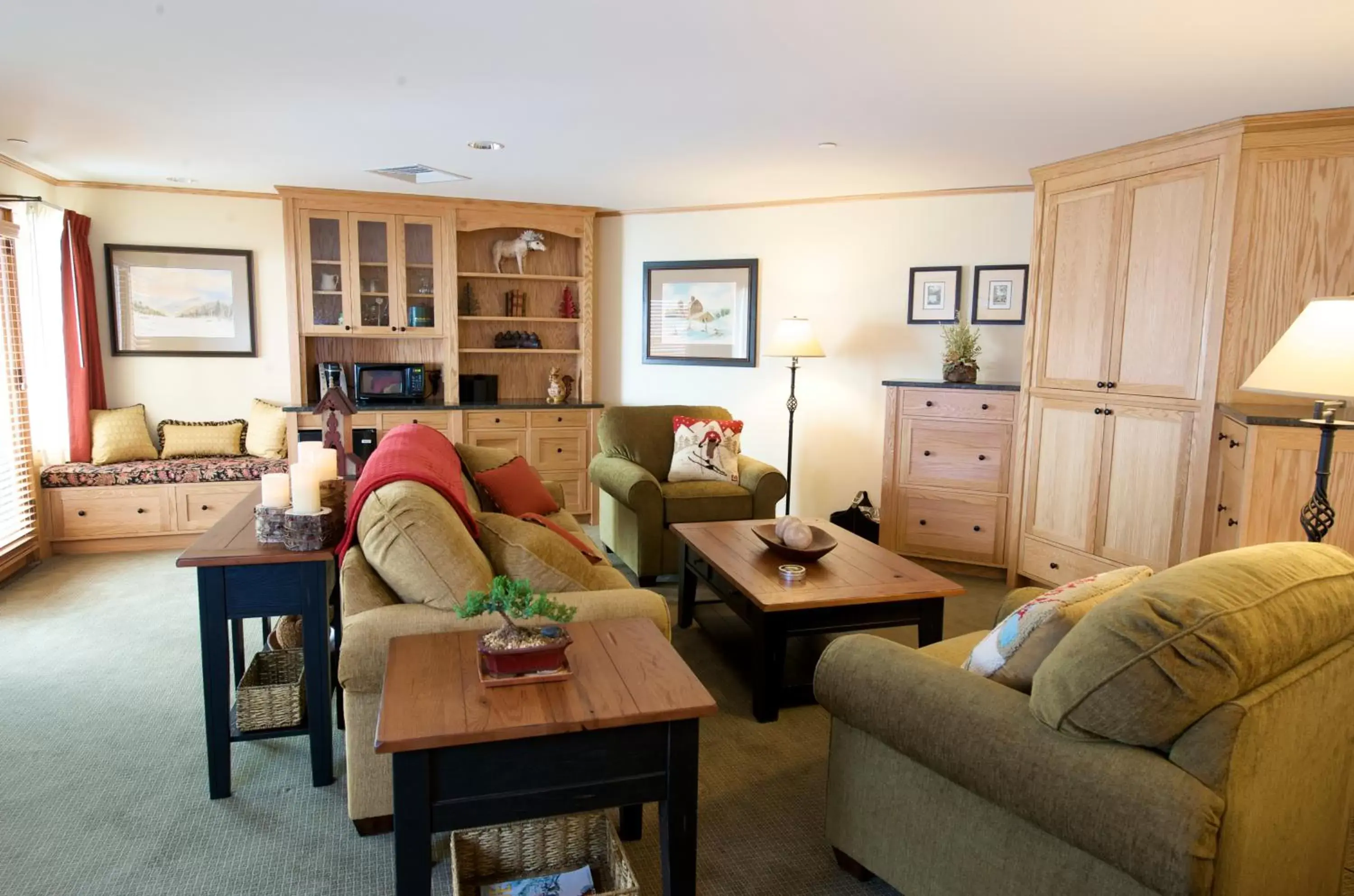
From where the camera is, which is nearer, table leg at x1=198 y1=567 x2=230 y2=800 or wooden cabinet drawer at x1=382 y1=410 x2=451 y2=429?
table leg at x1=198 y1=567 x2=230 y2=800

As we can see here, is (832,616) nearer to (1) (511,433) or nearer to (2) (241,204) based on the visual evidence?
(1) (511,433)

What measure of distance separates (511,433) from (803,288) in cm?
220

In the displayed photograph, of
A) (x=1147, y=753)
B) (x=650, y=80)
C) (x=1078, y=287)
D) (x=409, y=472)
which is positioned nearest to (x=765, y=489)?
(x=1078, y=287)

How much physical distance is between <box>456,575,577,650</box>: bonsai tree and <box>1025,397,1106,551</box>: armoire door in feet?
10.6

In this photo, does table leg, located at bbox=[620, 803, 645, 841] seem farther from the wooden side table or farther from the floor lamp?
the floor lamp

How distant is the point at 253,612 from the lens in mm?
2289

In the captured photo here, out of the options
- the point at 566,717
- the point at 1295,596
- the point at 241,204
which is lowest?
the point at 566,717

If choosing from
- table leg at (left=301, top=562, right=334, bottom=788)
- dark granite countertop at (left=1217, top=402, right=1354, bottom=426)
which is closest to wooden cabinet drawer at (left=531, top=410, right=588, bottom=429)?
table leg at (left=301, top=562, right=334, bottom=788)

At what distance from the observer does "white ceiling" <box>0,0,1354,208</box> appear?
243 centimetres

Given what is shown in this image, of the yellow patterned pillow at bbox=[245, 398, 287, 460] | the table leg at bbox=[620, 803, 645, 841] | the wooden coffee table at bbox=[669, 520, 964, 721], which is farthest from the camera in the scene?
the yellow patterned pillow at bbox=[245, 398, 287, 460]

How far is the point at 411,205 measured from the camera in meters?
5.54

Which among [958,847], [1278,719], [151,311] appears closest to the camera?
[1278,719]

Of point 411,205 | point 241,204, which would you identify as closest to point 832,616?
point 411,205

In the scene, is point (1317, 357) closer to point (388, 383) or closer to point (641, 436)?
point (641, 436)
